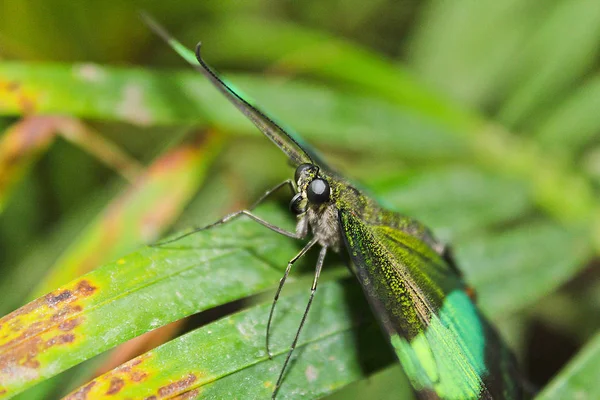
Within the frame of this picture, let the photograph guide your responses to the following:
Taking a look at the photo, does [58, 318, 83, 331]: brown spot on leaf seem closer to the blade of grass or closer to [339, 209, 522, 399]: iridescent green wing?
the blade of grass

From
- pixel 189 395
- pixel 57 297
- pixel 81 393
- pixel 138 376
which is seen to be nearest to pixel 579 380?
pixel 189 395

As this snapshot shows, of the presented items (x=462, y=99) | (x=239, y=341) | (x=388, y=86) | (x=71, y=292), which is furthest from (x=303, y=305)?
(x=462, y=99)

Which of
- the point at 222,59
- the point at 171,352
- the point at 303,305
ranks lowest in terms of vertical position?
the point at 171,352

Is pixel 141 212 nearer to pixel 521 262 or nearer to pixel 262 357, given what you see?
pixel 262 357

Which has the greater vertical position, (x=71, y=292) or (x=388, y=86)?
(x=388, y=86)

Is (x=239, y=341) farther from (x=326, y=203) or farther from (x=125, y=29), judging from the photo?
(x=125, y=29)

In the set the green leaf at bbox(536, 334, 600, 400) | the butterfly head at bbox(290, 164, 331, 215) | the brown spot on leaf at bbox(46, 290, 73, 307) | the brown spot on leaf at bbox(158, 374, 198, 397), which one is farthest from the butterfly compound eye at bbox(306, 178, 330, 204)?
the green leaf at bbox(536, 334, 600, 400)
